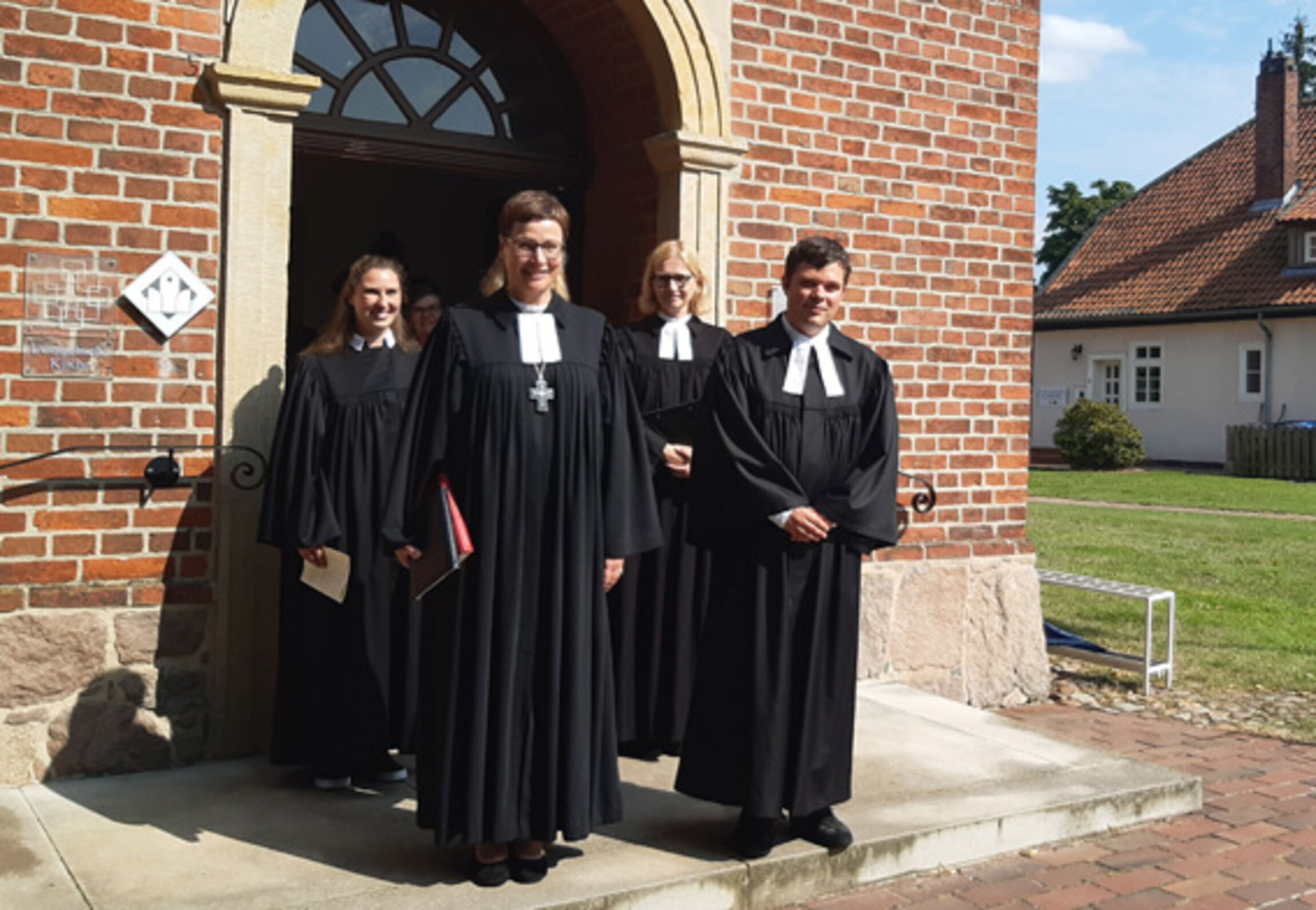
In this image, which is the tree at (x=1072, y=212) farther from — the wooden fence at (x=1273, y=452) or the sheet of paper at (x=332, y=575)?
the sheet of paper at (x=332, y=575)

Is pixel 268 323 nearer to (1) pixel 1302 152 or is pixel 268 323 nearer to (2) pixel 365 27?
(2) pixel 365 27

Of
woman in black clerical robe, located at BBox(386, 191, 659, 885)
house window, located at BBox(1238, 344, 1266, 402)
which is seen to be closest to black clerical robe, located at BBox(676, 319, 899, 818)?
woman in black clerical robe, located at BBox(386, 191, 659, 885)

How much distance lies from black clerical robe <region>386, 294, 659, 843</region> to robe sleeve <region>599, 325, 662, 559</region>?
0.28 feet

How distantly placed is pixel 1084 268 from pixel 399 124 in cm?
3156

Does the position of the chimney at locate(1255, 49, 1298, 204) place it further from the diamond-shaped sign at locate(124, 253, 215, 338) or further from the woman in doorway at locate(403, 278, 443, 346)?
the diamond-shaped sign at locate(124, 253, 215, 338)

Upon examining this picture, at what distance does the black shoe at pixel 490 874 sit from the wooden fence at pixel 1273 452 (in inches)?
1056

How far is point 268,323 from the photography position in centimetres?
538

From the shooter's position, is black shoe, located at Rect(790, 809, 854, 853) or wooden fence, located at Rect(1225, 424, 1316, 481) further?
wooden fence, located at Rect(1225, 424, 1316, 481)

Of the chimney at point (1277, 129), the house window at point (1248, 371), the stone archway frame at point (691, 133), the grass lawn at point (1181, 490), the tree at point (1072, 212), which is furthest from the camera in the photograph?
the tree at point (1072, 212)

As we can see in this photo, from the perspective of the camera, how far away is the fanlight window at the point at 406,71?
6.03 metres

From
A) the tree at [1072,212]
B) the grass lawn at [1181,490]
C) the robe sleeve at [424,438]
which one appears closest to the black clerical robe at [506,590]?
the robe sleeve at [424,438]

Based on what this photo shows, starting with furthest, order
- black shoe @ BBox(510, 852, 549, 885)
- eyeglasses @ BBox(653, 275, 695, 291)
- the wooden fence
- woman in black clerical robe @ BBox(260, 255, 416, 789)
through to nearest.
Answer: the wooden fence < eyeglasses @ BBox(653, 275, 695, 291) < woman in black clerical robe @ BBox(260, 255, 416, 789) < black shoe @ BBox(510, 852, 549, 885)

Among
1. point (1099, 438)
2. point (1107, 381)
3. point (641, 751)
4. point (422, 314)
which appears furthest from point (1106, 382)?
point (641, 751)

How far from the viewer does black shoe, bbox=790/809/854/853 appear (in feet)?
14.4
